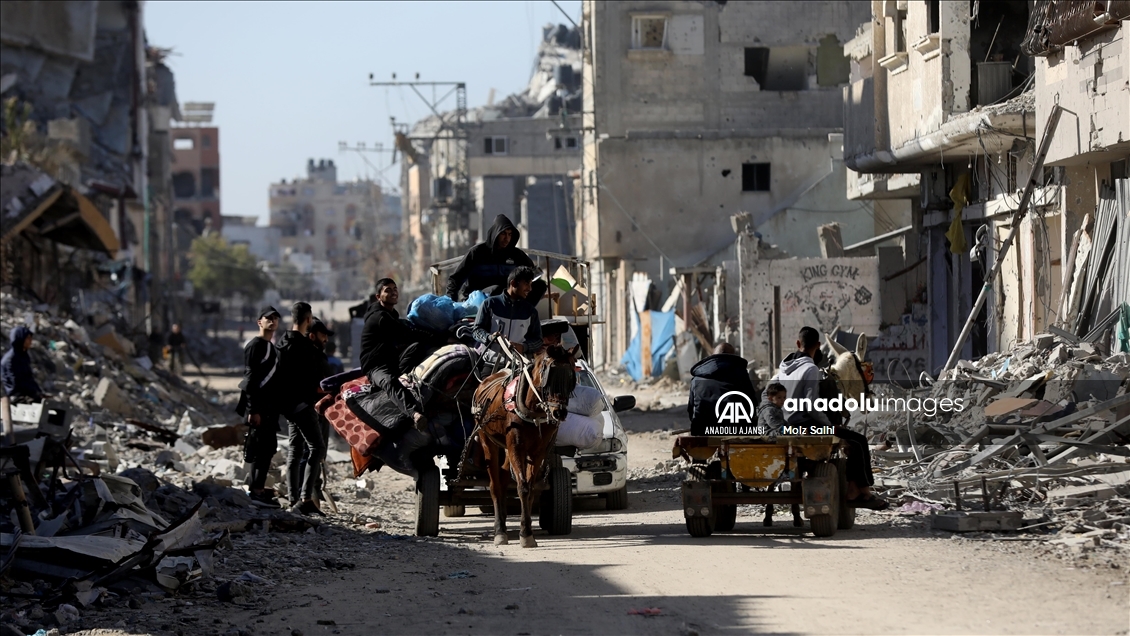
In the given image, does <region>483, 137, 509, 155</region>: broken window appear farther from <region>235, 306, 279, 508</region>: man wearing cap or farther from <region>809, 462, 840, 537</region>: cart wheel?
<region>809, 462, 840, 537</region>: cart wheel

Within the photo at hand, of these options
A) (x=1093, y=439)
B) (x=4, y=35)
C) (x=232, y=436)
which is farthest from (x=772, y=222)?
(x=4, y=35)

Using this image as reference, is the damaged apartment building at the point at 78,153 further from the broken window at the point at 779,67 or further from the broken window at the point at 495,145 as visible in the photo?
the broken window at the point at 779,67

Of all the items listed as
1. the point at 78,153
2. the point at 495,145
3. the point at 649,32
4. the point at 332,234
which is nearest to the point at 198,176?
the point at 332,234

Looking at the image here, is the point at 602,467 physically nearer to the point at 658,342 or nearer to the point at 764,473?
the point at 764,473

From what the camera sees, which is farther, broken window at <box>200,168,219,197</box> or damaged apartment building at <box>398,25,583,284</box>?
broken window at <box>200,168,219,197</box>

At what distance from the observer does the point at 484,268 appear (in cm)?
1326

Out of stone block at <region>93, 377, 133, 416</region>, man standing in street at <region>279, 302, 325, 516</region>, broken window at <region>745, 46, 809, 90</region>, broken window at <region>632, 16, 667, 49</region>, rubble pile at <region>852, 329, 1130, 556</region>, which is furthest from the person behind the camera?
broken window at <region>745, 46, 809, 90</region>

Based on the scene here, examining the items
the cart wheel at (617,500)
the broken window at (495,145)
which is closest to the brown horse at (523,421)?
the cart wheel at (617,500)

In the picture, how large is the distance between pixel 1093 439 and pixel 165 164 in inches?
3362

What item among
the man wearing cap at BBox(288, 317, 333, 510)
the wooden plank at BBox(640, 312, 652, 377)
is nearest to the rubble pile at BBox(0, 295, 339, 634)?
the man wearing cap at BBox(288, 317, 333, 510)

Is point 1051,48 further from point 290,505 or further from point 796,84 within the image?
point 796,84

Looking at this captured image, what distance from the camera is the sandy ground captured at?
26.0 ft

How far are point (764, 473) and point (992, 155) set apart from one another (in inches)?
494

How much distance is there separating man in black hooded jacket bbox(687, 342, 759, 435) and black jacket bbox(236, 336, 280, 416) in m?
4.14
